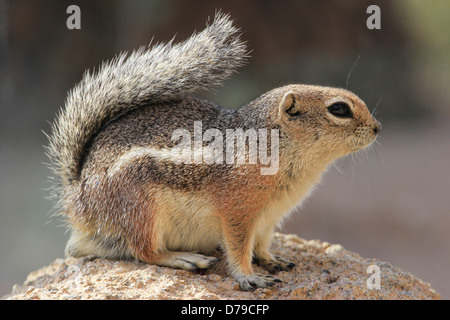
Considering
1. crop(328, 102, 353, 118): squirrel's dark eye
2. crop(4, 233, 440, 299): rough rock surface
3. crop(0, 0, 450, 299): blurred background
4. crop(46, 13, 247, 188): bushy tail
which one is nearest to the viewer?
crop(4, 233, 440, 299): rough rock surface

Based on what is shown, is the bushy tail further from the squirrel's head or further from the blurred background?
the blurred background

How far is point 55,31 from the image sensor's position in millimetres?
5008

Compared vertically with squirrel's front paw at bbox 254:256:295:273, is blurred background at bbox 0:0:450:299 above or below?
above

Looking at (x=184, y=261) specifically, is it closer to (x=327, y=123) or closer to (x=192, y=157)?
(x=192, y=157)

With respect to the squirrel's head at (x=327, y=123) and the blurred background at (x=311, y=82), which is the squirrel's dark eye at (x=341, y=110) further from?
the blurred background at (x=311, y=82)

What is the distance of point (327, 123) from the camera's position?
2.47 metres

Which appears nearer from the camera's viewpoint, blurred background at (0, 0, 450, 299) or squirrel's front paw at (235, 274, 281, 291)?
squirrel's front paw at (235, 274, 281, 291)

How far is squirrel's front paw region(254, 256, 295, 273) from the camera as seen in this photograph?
8.85ft

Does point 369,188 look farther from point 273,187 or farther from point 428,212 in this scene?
point 273,187

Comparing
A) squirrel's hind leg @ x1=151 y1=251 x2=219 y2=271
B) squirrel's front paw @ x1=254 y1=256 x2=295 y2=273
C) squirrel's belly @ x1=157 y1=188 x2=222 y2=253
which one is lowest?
squirrel's front paw @ x1=254 y1=256 x2=295 y2=273

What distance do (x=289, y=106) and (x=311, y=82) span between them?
6.25 feet

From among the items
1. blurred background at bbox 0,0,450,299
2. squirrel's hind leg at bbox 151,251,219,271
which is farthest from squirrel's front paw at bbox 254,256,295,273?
blurred background at bbox 0,0,450,299

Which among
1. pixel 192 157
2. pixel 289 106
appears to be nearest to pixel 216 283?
pixel 192 157

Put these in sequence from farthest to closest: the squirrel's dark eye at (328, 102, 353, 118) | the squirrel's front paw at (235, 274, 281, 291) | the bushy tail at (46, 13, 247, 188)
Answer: the bushy tail at (46, 13, 247, 188) < the squirrel's dark eye at (328, 102, 353, 118) < the squirrel's front paw at (235, 274, 281, 291)
